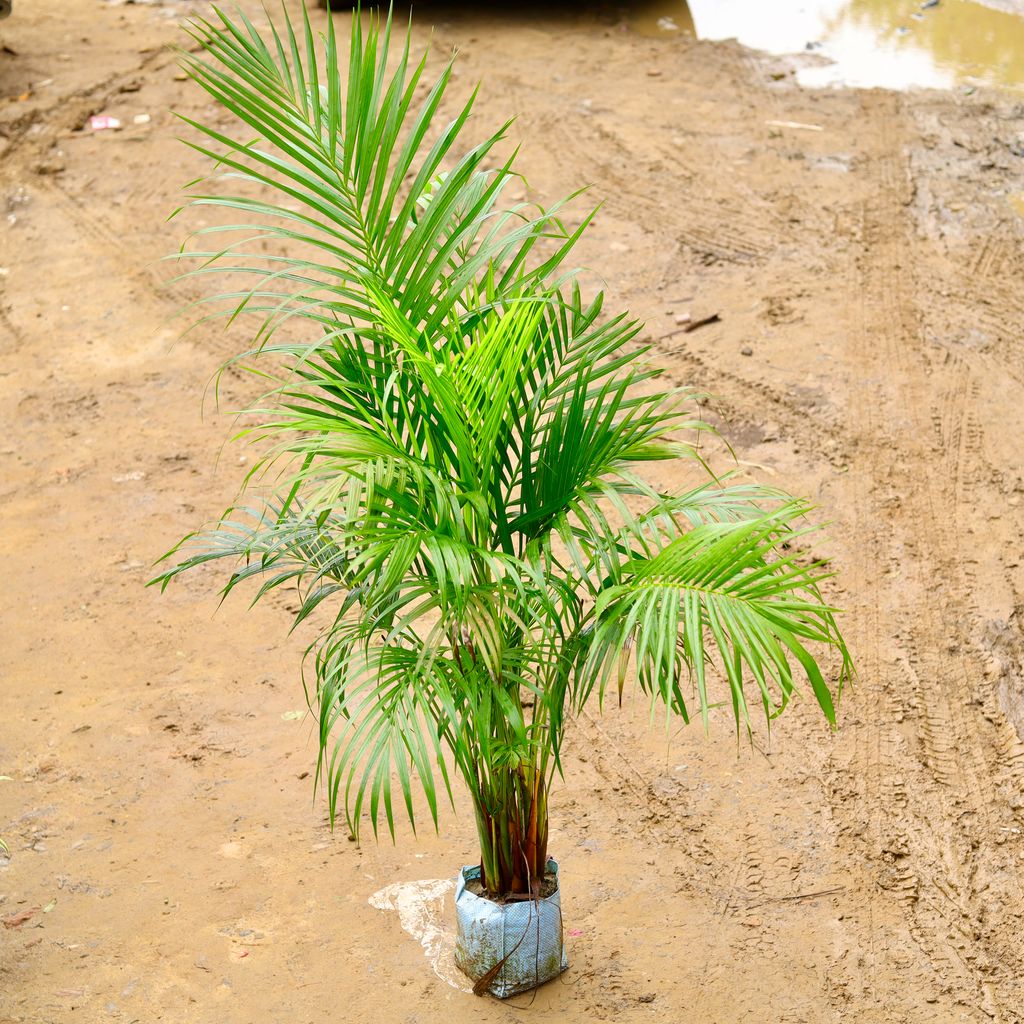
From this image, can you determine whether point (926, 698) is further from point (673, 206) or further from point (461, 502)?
point (673, 206)

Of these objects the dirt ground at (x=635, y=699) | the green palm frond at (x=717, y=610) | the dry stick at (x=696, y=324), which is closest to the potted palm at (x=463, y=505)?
the green palm frond at (x=717, y=610)

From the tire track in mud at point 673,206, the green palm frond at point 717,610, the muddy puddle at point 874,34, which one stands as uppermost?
the muddy puddle at point 874,34

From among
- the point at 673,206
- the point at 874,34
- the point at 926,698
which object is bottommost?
the point at 926,698

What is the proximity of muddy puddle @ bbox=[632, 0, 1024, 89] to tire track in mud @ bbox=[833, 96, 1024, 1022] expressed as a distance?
9.91ft

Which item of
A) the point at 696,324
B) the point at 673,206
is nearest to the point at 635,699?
the point at 696,324

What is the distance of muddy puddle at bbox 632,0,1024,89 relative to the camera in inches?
336

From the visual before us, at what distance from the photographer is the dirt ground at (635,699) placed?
11.0ft

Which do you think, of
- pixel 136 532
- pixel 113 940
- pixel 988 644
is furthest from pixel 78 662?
pixel 988 644

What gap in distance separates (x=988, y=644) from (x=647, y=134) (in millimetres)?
4496

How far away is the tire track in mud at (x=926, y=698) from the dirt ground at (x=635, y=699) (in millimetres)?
13

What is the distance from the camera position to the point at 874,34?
9.25 meters

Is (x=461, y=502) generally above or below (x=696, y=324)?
above

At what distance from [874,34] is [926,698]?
671cm

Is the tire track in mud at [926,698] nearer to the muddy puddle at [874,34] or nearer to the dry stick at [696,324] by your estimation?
the dry stick at [696,324]
